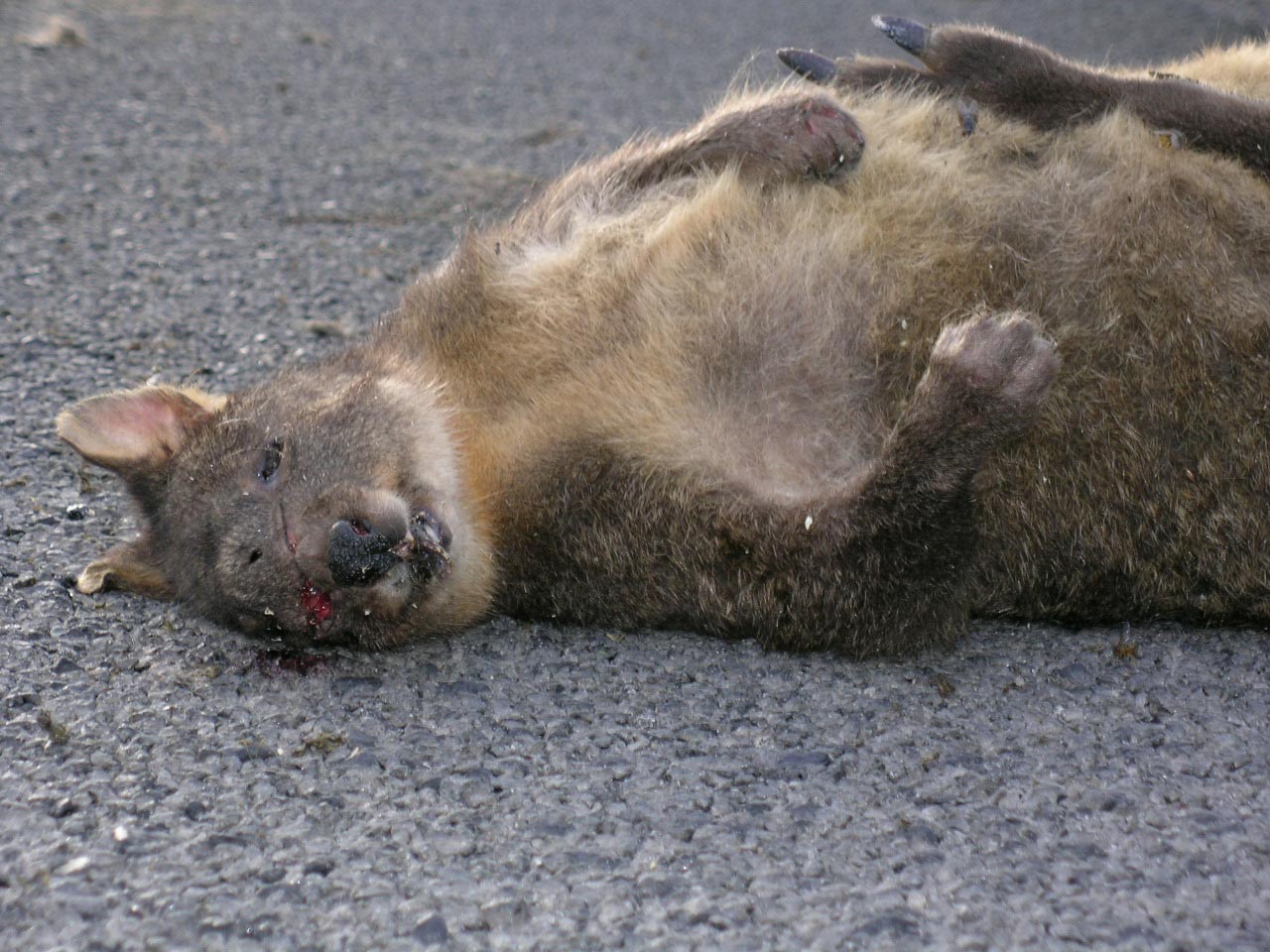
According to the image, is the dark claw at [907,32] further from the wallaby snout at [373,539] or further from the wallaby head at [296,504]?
the wallaby snout at [373,539]

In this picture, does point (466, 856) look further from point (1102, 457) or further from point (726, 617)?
point (1102, 457)

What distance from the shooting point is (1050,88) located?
442 cm

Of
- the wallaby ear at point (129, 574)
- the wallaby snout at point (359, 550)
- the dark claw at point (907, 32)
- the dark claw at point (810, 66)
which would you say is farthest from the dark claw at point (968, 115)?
the wallaby ear at point (129, 574)

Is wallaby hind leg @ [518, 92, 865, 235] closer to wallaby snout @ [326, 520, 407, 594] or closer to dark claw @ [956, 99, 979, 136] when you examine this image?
dark claw @ [956, 99, 979, 136]

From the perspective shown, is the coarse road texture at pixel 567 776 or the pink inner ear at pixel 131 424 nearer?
the coarse road texture at pixel 567 776

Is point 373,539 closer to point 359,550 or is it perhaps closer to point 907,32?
point 359,550

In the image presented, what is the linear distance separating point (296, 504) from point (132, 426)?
0.75m

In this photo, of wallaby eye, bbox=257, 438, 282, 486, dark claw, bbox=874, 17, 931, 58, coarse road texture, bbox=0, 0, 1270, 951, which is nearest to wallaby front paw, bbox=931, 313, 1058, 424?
coarse road texture, bbox=0, 0, 1270, 951

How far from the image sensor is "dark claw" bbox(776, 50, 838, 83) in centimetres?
487

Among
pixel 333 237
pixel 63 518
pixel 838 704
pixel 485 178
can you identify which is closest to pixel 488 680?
pixel 838 704

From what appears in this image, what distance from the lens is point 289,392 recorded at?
4234 millimetres

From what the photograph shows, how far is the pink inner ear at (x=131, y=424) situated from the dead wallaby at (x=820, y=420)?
0.01m

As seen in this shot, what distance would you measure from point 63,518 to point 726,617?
94.6 inches

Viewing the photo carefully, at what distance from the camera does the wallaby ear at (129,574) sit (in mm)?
4043
